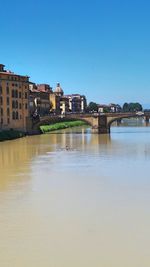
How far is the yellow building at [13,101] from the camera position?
1943 inches

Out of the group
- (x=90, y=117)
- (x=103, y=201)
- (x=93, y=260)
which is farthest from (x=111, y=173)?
(x=90, y=117)

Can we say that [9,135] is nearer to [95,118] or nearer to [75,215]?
[95,118]

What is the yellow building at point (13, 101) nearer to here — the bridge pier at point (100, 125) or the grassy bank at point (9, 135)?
the grassy bank at point (9, 135)

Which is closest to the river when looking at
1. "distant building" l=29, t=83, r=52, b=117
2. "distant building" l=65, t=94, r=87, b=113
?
"distant building" l=29, t=83, r=52, b=117

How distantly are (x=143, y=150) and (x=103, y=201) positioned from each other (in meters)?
18.7

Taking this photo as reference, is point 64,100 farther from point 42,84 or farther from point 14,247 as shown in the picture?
point 14,247

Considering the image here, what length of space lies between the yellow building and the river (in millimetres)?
25188

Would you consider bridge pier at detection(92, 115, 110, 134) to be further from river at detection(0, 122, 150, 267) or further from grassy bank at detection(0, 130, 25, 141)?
river at detection(0, 122, 150, 267)

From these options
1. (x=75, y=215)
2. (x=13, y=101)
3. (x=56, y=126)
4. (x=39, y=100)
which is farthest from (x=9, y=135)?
(x=75, y=215)

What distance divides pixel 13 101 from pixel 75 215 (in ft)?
129

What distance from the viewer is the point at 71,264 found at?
927cm

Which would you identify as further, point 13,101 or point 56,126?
point 56,126

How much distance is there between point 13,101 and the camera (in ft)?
168

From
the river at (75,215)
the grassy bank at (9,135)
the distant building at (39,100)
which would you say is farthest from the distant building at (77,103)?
the river at (75,215)
